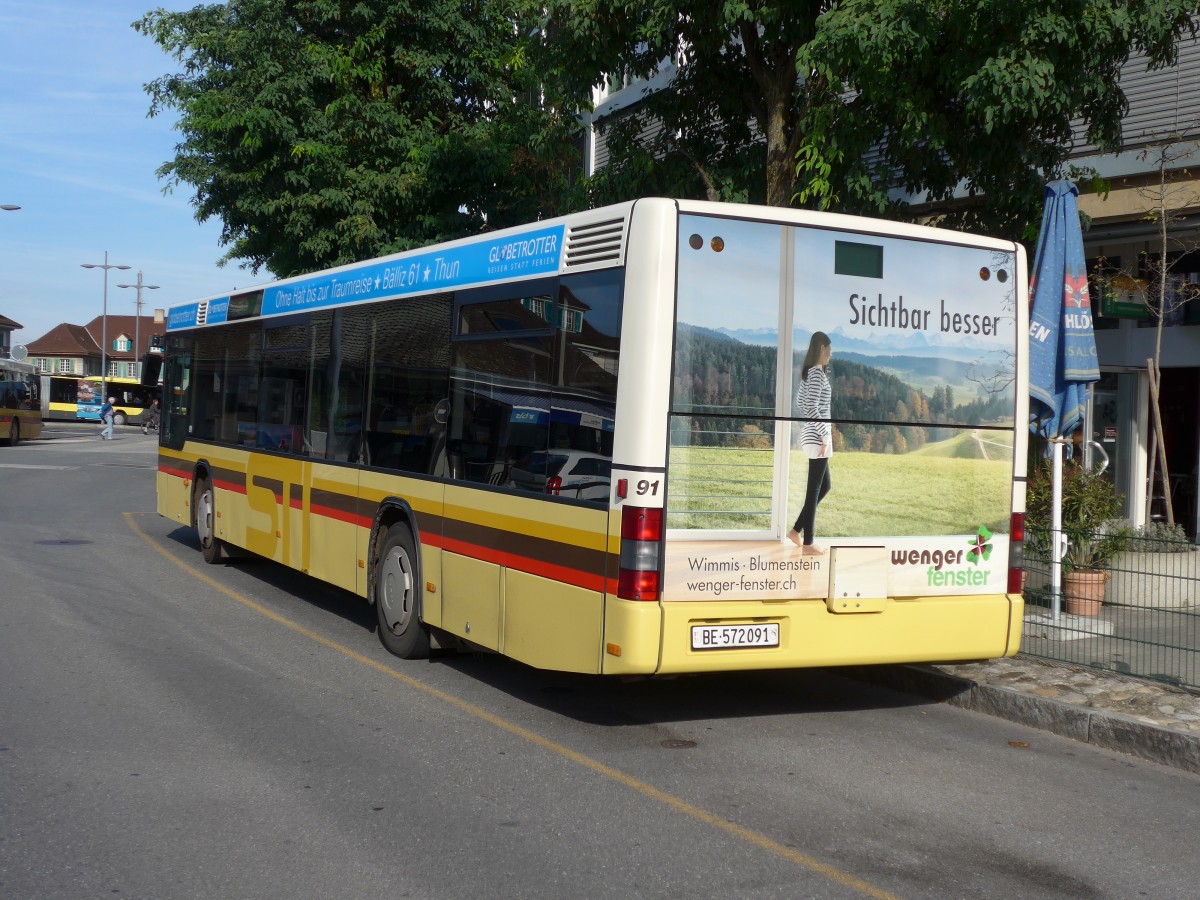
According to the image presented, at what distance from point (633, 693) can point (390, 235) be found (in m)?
15.8

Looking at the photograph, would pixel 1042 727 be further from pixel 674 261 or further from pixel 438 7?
pixel 438 7

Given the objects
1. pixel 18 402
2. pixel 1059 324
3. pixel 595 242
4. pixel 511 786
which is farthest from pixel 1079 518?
pixel 18 402

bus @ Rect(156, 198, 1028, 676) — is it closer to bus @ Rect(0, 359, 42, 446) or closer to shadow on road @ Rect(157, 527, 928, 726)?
shadow on road @ Rect(157, 527, 928, 726)

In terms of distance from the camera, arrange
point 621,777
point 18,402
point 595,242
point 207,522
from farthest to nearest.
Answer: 1. point 18,402
2. point 207,522
3. point 595,242
4. point 621,777

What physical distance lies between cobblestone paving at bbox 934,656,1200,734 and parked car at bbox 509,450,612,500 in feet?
10.0

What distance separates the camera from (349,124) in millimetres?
21562

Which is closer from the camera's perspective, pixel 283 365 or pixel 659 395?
pixel 659 395

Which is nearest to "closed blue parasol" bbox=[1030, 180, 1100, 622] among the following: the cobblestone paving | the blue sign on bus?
the cobblestone paving

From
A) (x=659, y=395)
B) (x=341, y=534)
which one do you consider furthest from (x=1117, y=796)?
(x=341, y=534)

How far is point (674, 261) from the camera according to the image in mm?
6520

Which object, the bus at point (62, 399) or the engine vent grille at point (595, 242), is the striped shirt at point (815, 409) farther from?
the bus at point (62, 399)

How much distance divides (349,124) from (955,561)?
54.7ft

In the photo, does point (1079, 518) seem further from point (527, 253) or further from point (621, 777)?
point (621, 777)

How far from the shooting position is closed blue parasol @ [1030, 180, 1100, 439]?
10414mm
